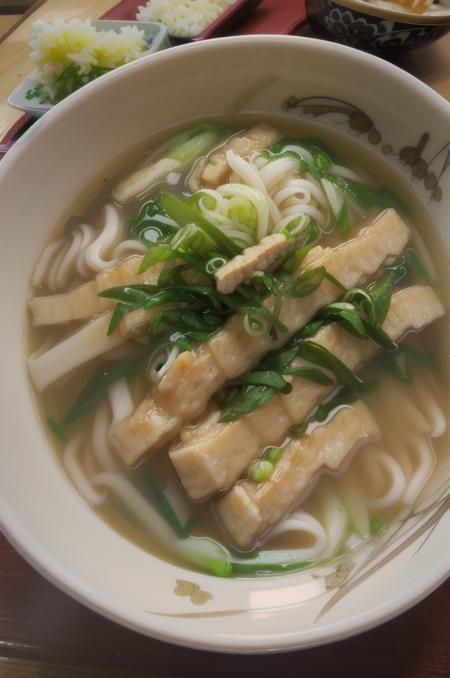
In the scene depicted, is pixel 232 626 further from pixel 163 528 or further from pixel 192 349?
pixel 192 349

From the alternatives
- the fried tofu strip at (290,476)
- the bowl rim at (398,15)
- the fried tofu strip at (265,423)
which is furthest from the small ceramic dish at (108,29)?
the fried tofu strip at (290,476)

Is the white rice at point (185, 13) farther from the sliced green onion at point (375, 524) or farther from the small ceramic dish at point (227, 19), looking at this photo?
the sliced green onion at point (375, 524)

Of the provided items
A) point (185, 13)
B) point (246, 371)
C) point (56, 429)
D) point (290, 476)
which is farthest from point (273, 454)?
point (185, 13)

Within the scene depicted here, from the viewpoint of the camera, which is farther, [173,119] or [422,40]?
[422,40]

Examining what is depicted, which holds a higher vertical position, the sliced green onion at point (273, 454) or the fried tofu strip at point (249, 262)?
the fried tofu strip at point (249, 262)

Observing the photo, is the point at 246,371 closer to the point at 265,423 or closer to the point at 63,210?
the point at 265,423

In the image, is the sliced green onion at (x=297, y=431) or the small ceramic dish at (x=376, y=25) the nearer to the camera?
the sliced green onion at (x=297, y=431)

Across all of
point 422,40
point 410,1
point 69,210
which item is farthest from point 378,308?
point 410,1
